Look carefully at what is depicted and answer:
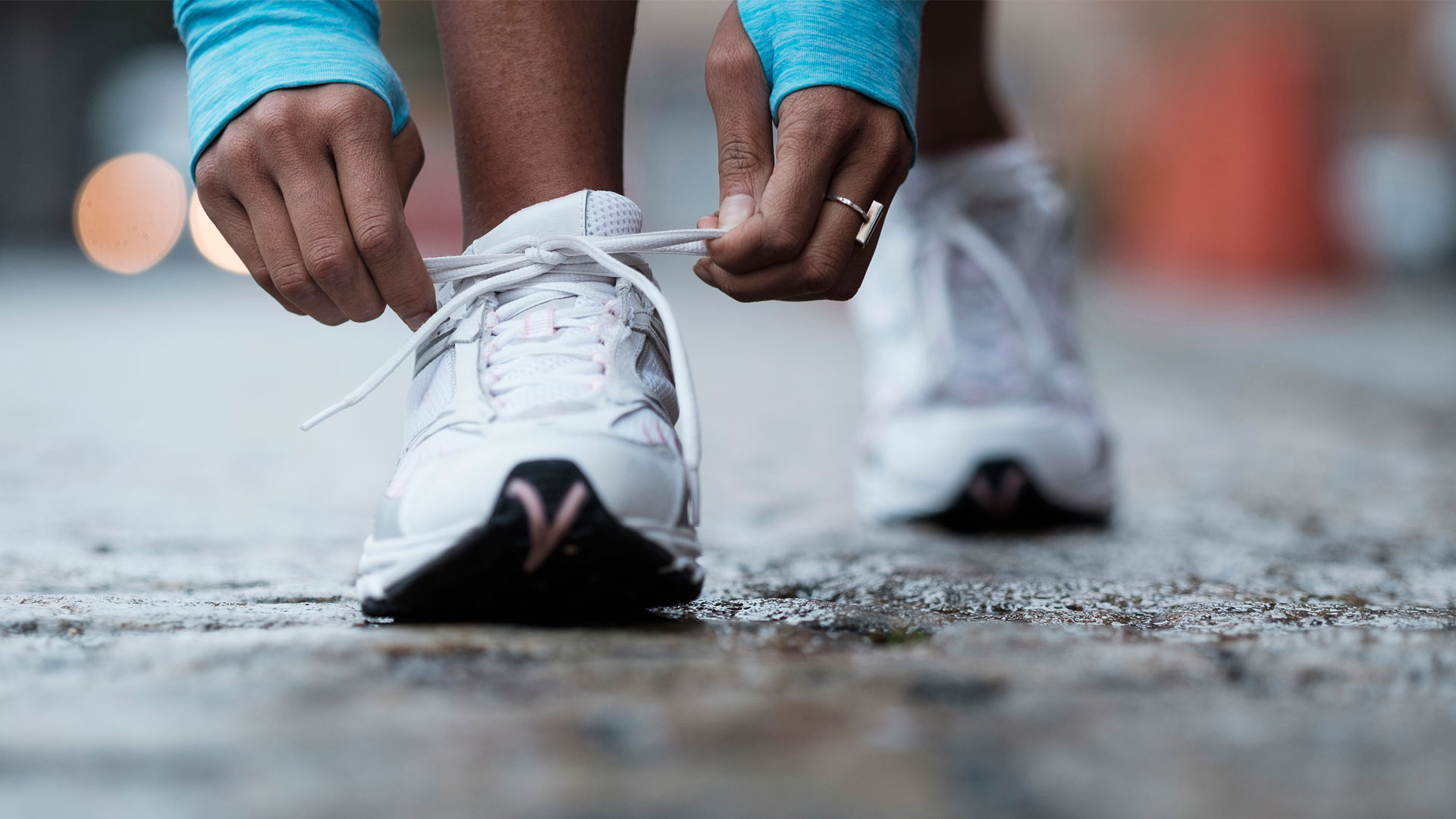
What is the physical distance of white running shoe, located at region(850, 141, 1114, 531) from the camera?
1058mm

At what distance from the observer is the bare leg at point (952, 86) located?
3.73 feet

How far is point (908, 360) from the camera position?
3.74ft

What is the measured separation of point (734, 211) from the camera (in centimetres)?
68

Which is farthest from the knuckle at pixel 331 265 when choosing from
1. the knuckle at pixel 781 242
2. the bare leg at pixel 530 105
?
the knuckle at pixel 781 242

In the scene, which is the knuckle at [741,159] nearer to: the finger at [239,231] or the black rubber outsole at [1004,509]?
the finger at [239,231]

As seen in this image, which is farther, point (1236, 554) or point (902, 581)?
point (1236, 554)

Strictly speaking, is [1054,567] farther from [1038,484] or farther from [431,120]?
[431,120]

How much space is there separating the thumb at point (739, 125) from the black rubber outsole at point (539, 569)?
0.19 metres

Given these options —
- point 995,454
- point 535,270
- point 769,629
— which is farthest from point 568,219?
point 995,454

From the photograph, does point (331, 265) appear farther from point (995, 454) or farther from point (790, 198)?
point (995, 454)

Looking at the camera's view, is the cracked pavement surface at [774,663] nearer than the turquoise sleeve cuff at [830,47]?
Yes

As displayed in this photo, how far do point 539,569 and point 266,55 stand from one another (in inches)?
13.3

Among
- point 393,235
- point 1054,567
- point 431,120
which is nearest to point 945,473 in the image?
point 1054,567

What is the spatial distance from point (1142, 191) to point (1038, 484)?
6912mm
